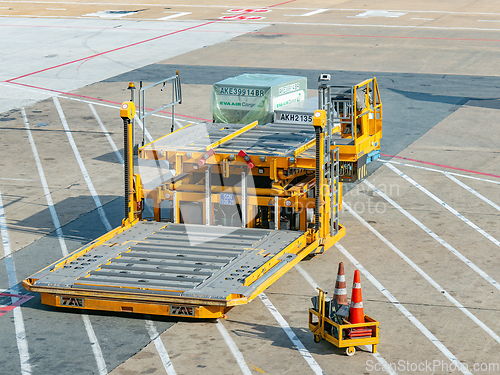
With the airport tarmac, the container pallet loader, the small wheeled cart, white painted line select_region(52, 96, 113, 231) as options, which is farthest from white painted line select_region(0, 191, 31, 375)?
the small wheeled cart

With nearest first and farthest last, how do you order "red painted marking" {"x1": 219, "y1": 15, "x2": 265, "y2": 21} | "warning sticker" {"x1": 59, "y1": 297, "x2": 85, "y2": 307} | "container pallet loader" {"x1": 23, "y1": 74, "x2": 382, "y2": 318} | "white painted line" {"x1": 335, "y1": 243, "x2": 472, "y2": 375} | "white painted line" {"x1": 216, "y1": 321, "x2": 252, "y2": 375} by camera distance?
"white painted line" {"x1": 216, "y1": 321, "x2": 252, "y2": 375}, "white painted line" {"x1": 335, "y1": 243, "x2": 472, "y2": 375}, "container pallet loader" {"x1": 23, "y1": 74, "x2": 382, "y2": 318}, "warning sticker" {"x1": 59, "y1": 297, "x2": 85, "y2": 307}, "red painted marking" {"x1": 219, "y1": 15, "x2": 265, "y2": 21}

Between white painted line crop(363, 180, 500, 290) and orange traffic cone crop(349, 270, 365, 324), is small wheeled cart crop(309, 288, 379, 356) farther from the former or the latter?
white painted line crop(363, 180, 500, 290)

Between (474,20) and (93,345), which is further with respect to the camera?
(474,20)

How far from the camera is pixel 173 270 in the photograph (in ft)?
36.9

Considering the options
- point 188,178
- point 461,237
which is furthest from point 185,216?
point 461,237

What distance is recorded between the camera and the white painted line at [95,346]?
9.53m

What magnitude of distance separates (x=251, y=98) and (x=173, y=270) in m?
Result: 6.14

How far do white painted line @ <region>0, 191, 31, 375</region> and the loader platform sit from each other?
0.49 m

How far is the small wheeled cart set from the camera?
971 cm

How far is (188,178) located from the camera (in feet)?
44.7

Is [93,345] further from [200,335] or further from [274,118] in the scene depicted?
[274,118]

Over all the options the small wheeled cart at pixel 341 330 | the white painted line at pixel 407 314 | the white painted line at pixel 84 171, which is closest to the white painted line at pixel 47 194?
the white painted line at pixel 84 171

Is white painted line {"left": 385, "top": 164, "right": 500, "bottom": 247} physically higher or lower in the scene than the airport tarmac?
lower

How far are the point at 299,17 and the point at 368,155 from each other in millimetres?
31573
